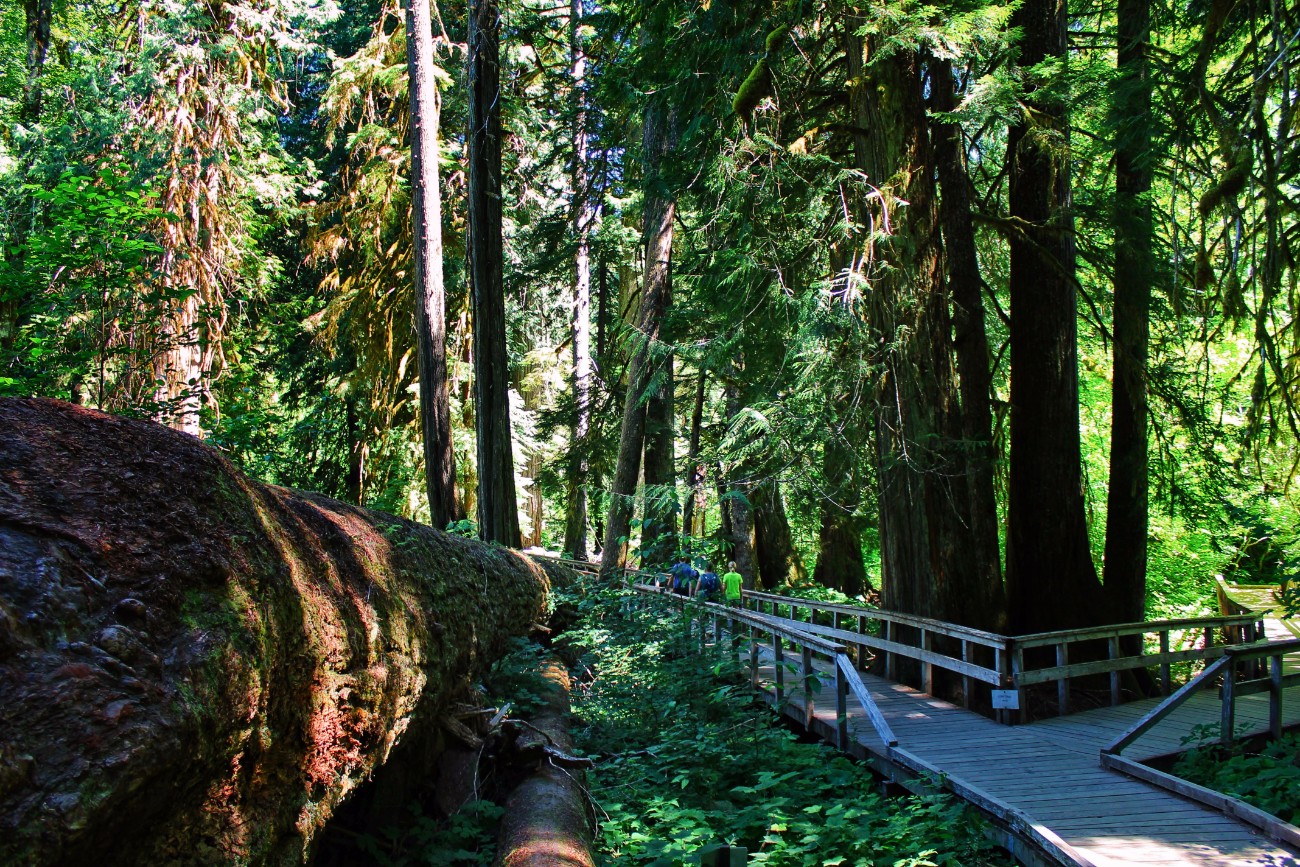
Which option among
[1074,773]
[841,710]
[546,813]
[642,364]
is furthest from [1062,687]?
[642,364]

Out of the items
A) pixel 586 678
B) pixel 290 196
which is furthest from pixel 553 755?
pixel 290 196

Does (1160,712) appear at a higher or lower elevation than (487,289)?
lower

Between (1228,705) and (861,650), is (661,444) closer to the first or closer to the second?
(861,650)

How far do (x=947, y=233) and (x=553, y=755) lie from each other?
8112mm

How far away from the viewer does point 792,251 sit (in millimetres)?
10719

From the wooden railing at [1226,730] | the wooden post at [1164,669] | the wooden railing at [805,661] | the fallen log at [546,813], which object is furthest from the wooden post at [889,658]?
the fallen log at [546,813]

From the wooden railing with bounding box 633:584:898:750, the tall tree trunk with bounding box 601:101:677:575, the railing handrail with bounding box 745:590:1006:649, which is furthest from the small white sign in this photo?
the tall tree trunk with bounding box 601:101:677:575

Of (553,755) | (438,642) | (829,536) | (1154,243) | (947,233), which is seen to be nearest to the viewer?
(438,642)

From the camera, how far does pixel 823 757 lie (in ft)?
25.8

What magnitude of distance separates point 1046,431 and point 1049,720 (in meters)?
3.75

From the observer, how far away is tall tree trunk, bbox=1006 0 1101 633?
10.8 m

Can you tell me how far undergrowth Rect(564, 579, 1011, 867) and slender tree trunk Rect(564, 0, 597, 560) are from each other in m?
5.48

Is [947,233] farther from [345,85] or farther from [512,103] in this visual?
[345,85]

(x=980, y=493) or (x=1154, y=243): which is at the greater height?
(x=1154, y=243)
